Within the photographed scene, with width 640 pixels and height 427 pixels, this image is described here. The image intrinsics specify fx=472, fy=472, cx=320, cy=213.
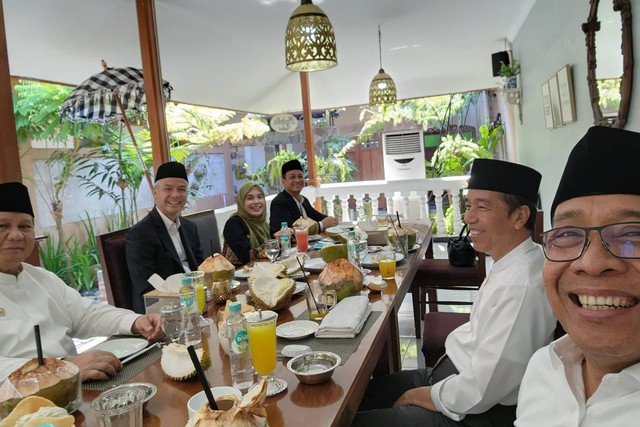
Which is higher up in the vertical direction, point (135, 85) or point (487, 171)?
point (135, 85)

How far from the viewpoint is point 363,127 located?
941 centimetres

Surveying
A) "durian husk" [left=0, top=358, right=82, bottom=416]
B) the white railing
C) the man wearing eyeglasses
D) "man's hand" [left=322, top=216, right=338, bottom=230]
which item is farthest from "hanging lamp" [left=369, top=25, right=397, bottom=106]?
"durian husk" [left=0, top=358, right=82, bottom=416]

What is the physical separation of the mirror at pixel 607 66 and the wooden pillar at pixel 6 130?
3233 mm

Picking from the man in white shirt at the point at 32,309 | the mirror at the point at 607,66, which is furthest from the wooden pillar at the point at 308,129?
the man in white shirt at the point at 32,309

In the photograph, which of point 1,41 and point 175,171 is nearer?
point 1,41

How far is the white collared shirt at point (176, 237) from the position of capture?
3.08m

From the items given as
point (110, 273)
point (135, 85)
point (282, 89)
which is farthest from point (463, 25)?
point (110, 273)

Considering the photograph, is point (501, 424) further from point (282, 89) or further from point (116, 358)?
point (282, 89)

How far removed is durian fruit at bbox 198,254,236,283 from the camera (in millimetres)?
2158

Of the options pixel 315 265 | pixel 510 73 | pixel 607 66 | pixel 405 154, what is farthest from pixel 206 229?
pixel 405 154

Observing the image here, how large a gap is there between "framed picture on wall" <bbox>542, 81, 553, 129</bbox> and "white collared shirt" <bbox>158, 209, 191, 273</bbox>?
334 centimetres

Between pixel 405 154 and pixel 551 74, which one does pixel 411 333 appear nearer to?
pixel 551 74

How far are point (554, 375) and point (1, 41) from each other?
2991 millimetres

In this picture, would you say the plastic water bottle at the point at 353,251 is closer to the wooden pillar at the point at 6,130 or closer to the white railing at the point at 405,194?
the wooden pillar at the point at 6,130
